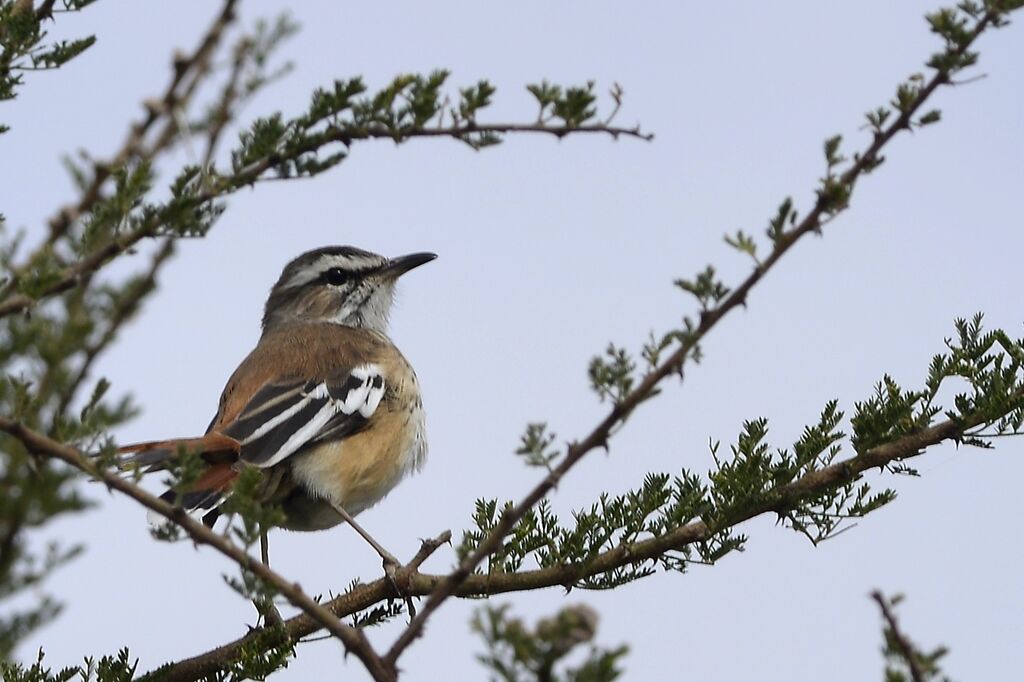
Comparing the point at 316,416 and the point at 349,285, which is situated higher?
the point at 349,285

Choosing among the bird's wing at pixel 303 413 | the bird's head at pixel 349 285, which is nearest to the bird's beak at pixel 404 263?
the bird's head at pixel 349 285

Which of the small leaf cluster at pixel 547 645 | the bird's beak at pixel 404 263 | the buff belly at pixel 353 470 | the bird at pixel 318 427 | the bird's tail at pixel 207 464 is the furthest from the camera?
the bird's beak at pixel 404 263

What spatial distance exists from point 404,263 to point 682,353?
5929 millimetres

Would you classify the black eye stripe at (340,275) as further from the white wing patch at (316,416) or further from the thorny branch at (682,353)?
the thorny branch at (682,353)

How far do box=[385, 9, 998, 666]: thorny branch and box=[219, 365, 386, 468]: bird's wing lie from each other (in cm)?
311

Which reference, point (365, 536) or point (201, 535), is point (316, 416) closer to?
point (365, 536)

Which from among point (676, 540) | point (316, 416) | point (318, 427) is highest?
point (316, 416)

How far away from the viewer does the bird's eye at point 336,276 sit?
355 inches

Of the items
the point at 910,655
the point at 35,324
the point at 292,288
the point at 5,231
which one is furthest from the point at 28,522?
the point at 292,288

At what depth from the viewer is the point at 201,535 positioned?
10.6ft

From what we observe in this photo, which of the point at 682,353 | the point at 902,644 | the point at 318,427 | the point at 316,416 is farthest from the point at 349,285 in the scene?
the point at 902,644

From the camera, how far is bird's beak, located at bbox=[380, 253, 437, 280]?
8.85m

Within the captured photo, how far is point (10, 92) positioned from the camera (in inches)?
177

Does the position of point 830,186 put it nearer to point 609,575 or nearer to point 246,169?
point 246,169
